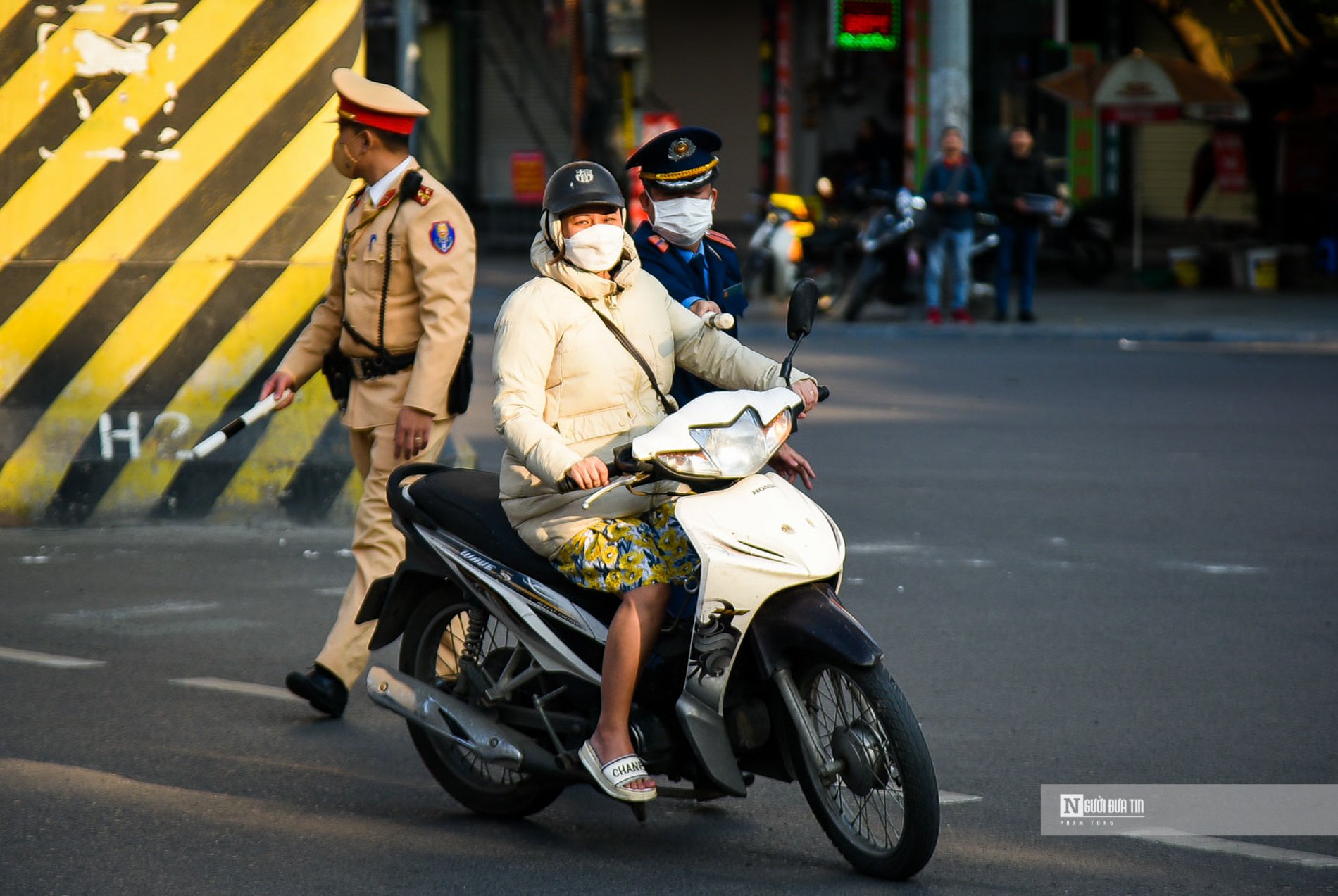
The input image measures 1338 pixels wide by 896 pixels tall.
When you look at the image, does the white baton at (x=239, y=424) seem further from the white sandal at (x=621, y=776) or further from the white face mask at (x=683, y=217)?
the white sandal at (x=621, y=776)

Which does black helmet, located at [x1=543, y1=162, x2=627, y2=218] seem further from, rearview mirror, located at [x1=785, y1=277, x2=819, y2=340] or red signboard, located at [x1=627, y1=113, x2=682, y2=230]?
red signboard, located at [x1=627, y1=113, x2=682, y2=230]

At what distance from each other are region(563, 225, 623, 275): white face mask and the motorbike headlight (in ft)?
2.08

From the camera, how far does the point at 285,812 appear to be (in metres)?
4.49

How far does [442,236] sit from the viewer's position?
17.2 ft

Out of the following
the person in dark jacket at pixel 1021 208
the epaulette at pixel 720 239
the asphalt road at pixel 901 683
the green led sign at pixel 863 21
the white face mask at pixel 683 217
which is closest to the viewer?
the asphalt road at pixel 901 683

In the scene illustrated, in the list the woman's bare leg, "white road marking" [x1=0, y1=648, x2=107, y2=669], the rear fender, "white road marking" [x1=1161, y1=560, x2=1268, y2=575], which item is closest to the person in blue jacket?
the rear fender

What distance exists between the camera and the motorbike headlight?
3.80m

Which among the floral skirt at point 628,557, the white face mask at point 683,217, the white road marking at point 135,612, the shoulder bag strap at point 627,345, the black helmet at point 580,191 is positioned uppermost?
the black helmet at point 580,191

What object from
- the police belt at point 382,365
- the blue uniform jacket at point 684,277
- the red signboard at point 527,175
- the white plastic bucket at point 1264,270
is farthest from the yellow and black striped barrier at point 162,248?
the red signboard at point 527,175

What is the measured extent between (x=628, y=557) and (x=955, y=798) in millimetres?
1199

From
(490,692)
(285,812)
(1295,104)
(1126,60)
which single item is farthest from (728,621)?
(1295,104)

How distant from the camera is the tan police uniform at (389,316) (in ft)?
17.0

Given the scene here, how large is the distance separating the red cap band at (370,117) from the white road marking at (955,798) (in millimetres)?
2510

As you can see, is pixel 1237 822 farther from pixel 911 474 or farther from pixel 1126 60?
pixel 1126 60
